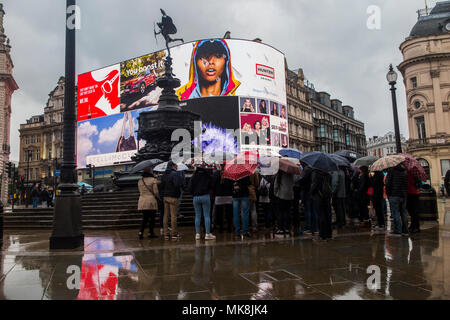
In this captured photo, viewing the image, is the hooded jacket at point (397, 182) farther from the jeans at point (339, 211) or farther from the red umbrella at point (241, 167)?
the red umbrella at point (241, 167)

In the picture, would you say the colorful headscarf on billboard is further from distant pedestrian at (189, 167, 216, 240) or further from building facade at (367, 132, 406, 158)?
building facade at (367, 132, 406, 158)

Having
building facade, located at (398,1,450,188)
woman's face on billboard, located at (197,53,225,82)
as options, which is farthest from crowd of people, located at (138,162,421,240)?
building facade, located at (398,1,450,188)

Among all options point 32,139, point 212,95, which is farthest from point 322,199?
point 32,139

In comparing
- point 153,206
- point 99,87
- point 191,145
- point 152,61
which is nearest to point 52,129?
point 99,87

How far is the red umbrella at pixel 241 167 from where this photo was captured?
785 centimetres

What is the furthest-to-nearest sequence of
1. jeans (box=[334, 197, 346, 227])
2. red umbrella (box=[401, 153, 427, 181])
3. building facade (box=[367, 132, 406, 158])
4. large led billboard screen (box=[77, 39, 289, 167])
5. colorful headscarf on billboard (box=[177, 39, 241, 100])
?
building facade (box=[367, 132, 406, 158])
colorful headscarf on billboard (box=[177, 39, 241, 100])
large led billboard screen (box=[77, 39, 289, 167])
jeans (box=[334, 197, 346, 227])
red umbrella (box=[401, 153, 427, 181])

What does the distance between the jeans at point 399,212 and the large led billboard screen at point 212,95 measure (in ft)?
107

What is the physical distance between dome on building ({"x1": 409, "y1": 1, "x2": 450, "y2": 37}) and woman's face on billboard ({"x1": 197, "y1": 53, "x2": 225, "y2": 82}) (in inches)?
1020

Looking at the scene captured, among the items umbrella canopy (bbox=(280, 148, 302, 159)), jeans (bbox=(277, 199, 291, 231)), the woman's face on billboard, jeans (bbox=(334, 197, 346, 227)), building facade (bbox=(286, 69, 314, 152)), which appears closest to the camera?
jeans (bbox=(277, 199, 291, 231))

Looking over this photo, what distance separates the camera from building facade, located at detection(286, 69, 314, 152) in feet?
193

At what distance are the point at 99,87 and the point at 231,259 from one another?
172ft

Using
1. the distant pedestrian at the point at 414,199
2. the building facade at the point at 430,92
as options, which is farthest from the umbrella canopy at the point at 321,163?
the building facade at the point at 430,92
